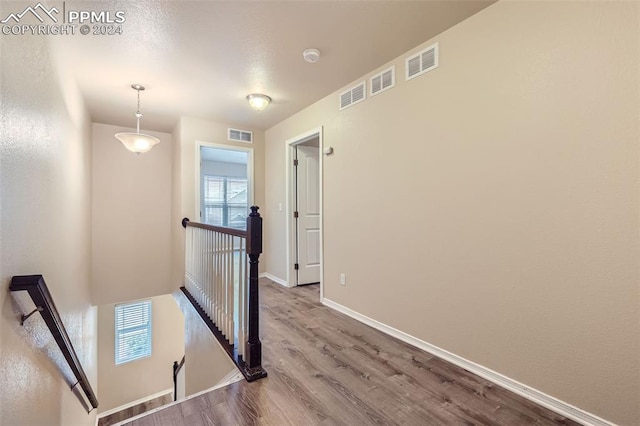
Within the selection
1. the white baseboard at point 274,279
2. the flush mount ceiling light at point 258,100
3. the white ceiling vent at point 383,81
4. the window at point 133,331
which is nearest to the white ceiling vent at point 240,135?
the flush mount ceiling light at point 258,100

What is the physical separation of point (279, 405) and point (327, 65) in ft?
9.19

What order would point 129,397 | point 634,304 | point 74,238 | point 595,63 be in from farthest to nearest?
point 129,397 < point 74,238 < point 595,63 < point 634,304

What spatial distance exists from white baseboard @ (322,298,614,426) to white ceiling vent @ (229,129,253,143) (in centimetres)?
346

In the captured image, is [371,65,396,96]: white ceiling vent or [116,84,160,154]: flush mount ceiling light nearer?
[371,65,396,96]: white ceiling vent

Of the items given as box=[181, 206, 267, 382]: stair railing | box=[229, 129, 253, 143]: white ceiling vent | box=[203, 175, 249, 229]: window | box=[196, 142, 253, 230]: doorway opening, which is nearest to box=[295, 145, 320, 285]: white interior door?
box=[229, 129, 253, 143]: white ceiling vent

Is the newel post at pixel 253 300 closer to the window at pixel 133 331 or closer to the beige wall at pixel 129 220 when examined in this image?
the beige wall at pixel 129 220

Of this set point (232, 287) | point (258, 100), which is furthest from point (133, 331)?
point (258, 100)

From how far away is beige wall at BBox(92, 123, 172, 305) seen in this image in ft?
14.5

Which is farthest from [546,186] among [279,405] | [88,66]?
[88,66]

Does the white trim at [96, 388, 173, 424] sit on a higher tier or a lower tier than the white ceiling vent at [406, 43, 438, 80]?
lower

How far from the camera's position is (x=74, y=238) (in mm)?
2930

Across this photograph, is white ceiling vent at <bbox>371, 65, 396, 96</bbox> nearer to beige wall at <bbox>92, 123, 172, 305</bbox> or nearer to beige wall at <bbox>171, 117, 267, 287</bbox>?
beige wall at <bbox>171, 117, 267, 287</bbox>

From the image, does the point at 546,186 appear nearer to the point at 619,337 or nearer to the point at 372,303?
the point at 619,337

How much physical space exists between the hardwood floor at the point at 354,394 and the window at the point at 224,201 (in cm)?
558
